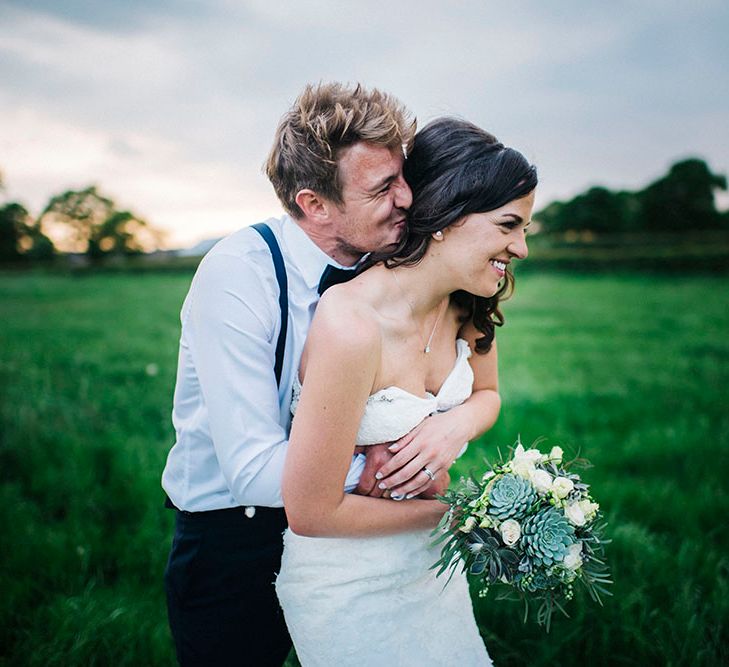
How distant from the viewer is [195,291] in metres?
1.95

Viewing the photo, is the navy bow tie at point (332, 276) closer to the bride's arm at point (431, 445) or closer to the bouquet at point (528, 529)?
the bride's arm at point (431, 445)

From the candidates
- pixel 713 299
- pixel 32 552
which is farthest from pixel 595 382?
pixel 713 299

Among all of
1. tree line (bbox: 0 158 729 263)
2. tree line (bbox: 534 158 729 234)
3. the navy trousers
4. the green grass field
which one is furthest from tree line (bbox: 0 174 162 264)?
the navy trousers

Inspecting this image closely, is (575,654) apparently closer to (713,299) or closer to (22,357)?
(22,357)

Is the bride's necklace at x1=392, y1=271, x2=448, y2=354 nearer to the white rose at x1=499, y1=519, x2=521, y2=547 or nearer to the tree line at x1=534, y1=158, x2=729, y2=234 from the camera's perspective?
the white rose at x1=499, y1=519, x2=521, y2=547

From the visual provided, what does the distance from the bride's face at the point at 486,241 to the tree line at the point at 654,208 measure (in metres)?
34.0

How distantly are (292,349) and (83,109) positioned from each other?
7713 millimetres

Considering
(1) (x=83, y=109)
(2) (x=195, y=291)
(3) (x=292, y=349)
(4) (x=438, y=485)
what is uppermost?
(1) (x=83, y=109)

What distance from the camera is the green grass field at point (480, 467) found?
2.89 m

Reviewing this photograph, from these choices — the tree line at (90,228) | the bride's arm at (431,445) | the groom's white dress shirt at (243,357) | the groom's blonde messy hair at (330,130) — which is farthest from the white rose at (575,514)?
the tree line at (90,228)

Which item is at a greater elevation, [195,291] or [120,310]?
[195,291]

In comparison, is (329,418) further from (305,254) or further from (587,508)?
(587,508)

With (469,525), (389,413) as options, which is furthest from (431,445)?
(469,525)

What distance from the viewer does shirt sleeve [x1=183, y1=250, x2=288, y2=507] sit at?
6.00 feet
